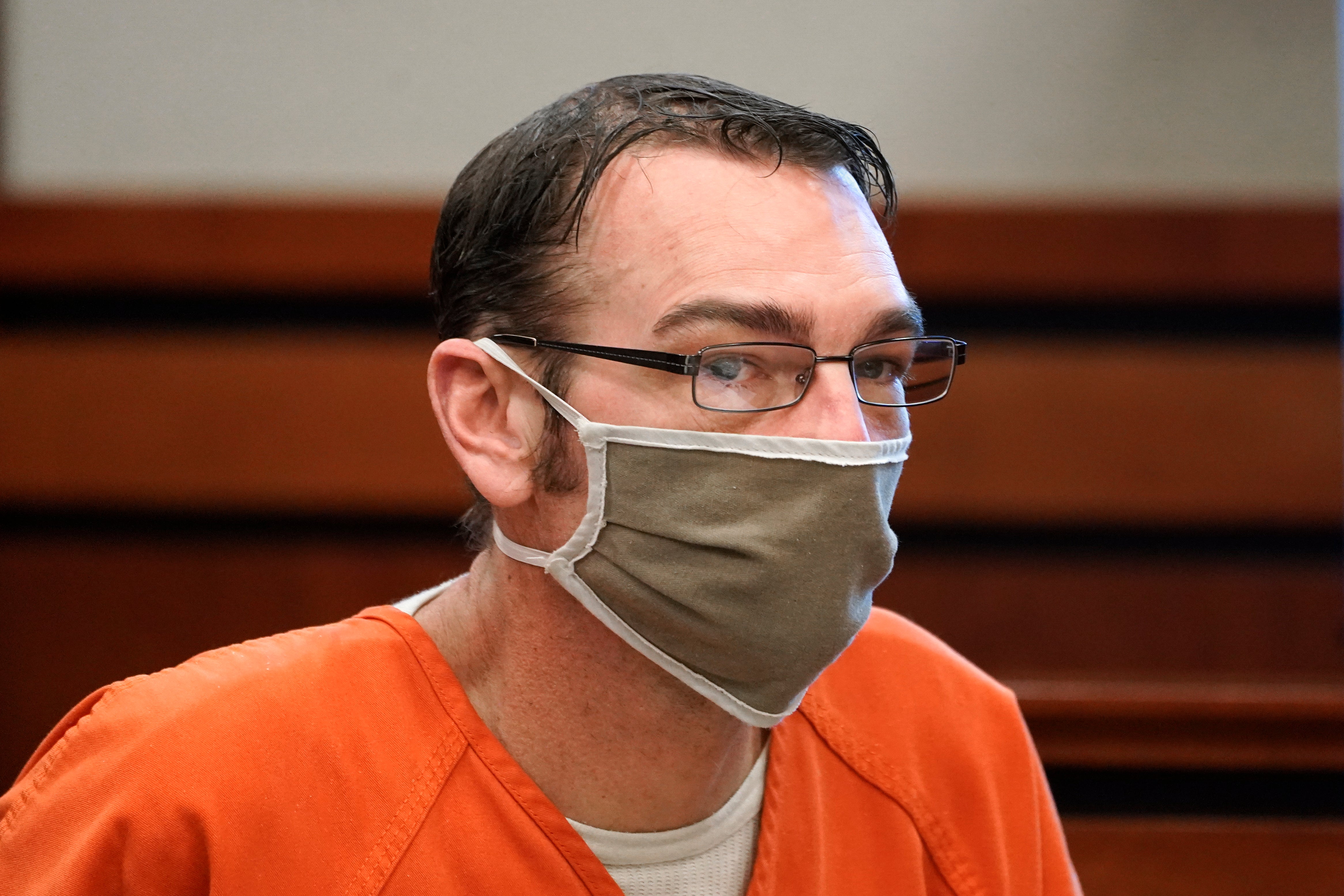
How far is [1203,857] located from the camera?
168 cm

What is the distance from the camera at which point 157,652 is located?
262 cm

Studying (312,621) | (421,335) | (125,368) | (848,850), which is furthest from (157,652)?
(848,850)

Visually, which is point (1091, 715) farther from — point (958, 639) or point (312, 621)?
point (312, 621)

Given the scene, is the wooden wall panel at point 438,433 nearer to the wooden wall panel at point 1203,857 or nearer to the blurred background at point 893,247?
the blurred background at point 893,247

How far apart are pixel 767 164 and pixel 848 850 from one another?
68 centimetres

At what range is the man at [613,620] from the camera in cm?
93

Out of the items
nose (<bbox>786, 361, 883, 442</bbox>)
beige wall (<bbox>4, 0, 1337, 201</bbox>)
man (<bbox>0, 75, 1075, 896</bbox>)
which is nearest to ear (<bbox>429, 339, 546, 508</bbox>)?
man (<bbox>0, 75, 1075, 896</bbox>)

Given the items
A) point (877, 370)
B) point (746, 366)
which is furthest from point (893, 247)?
point (746, 366)

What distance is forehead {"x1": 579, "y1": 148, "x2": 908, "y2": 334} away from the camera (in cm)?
95

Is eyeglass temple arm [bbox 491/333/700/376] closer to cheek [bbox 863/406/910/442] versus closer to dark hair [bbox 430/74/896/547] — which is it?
dark hair [bbox 430/74/896/547]

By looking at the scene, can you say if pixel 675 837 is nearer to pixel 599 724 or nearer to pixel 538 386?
pixel 599 724

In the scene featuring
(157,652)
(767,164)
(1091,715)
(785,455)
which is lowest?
(157,652)

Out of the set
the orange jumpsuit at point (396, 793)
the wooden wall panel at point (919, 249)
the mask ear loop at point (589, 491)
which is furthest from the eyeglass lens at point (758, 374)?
the wooden wall panel at point (919, 249)

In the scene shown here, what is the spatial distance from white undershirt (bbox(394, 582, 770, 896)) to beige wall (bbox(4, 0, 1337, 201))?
1.81 m
